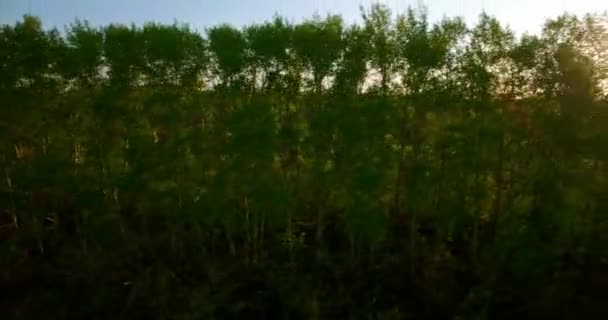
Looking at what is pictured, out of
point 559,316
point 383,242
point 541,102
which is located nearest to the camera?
point 559,316

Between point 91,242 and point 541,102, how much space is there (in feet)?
64.1

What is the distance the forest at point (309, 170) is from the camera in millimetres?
24328

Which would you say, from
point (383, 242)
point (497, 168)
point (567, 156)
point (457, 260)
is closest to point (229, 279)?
point (383, 242)

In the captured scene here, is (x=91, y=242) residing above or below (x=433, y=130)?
below

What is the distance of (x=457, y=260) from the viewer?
27.6m

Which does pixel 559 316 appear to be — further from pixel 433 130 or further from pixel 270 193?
pixel 270 193

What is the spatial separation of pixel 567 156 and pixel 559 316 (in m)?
5.54

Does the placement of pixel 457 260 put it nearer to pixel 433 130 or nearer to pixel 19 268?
pixel 433 130

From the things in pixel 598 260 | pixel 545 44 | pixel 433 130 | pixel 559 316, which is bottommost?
pixel 559 316

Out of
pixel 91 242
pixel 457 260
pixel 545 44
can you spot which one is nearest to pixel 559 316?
pixel 457 260

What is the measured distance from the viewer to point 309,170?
2822 cm

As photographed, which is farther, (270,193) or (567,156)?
(270,193)

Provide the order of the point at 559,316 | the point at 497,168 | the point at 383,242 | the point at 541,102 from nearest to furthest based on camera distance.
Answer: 1. the point at 559,316
2. the point at 541,102
3. the point at 497,168
4. the point at 383,242

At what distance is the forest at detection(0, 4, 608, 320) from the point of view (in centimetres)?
2433
